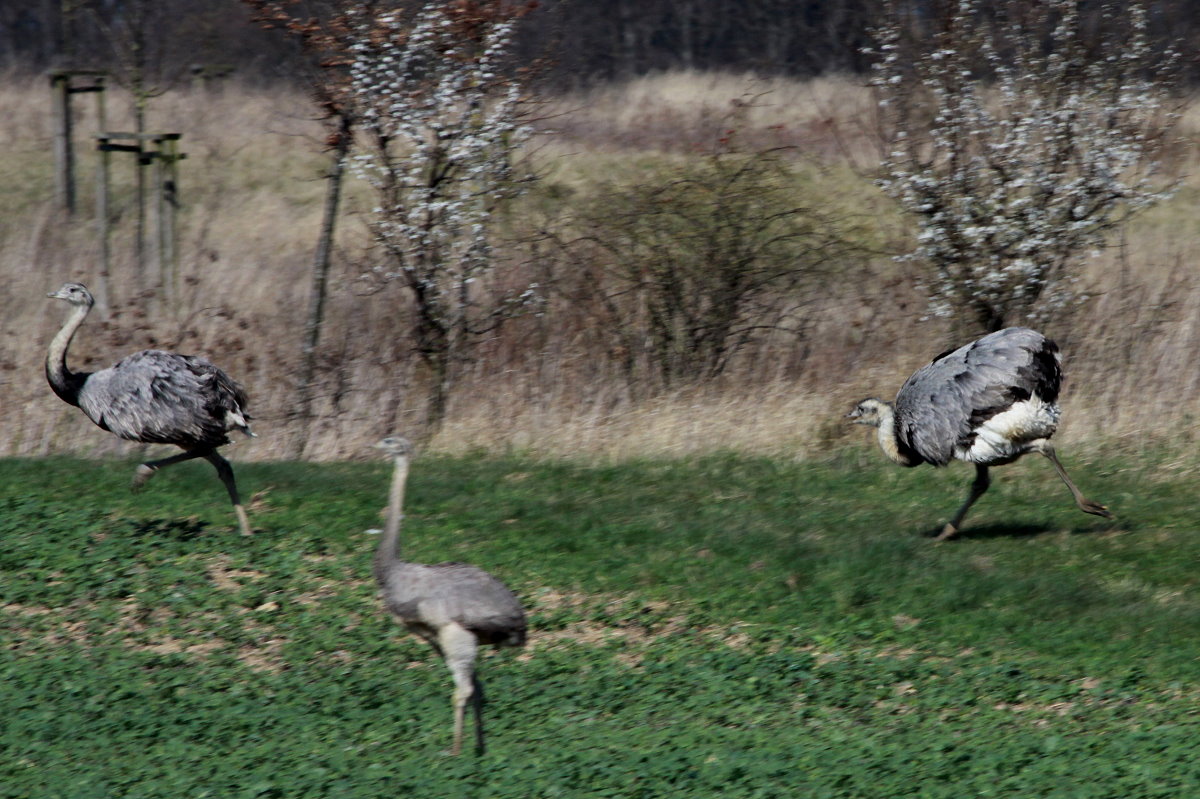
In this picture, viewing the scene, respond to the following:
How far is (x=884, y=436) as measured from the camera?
12078mm

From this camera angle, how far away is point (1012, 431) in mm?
11133

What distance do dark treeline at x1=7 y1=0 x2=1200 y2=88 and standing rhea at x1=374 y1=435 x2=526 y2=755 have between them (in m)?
21.3

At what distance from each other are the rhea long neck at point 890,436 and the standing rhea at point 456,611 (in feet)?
16.0

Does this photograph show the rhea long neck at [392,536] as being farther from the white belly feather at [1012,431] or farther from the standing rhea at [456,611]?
the white belly feather at [1012,431]

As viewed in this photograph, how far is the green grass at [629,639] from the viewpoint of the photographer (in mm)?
7906

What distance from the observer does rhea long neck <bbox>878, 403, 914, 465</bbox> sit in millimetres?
11992

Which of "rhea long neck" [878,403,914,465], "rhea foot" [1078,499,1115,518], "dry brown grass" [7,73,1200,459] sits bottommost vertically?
"dry brown grass" [7,73,1200,459]

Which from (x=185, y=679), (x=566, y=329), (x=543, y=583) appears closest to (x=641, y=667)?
(x=543, y=583)

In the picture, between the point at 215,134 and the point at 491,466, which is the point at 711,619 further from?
the point at 215,134

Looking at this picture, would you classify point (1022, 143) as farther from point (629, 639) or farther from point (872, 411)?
point (629, 639)

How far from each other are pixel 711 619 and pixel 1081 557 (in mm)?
3159

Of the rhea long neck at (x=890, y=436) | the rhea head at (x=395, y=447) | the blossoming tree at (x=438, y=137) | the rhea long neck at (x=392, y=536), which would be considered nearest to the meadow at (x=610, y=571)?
the rhea long neck at (x=890, y=436)

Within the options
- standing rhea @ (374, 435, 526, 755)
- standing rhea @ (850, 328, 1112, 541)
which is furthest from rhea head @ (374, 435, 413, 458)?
standing rhea @ (850, 328, 1112, 541)

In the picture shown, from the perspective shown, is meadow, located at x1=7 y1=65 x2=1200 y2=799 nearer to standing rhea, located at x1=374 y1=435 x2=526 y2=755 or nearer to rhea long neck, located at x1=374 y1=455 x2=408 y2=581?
standing rhea, located at x1=374 y1=435 x2=526 y2=755
